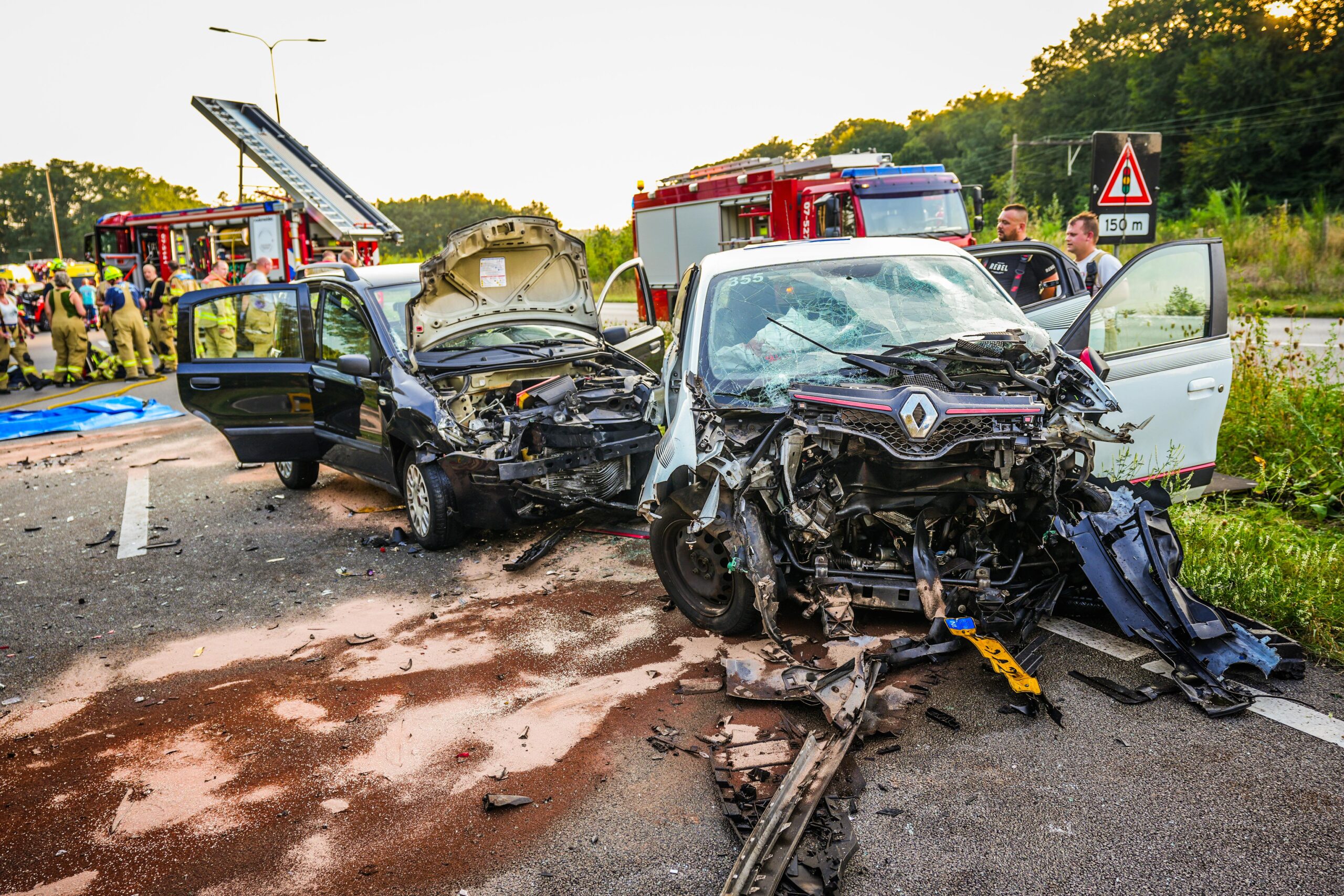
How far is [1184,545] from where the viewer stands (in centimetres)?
505

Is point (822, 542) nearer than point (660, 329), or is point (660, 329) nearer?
point (822, 542)

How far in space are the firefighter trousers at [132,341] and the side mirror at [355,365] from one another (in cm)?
1314

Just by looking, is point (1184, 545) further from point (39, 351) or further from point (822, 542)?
point (39, 351)

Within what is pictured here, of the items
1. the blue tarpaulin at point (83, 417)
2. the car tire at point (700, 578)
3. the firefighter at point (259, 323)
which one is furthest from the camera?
the blue tarpaulin at point (83, 417)

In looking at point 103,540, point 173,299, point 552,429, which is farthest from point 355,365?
point 173,299

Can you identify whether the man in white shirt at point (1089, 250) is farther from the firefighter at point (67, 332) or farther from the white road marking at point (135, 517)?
the firefighter at point (67, 332)

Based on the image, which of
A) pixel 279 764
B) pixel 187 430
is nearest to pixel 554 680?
pixel 279 764

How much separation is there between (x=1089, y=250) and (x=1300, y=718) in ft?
15.1

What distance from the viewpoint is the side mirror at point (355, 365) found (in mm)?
6676

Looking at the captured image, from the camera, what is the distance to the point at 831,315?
4.84 metres

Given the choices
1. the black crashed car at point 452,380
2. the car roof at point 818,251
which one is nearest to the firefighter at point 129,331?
the black crashed car at point 452,380

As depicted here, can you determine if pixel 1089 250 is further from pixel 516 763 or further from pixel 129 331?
pixel 129 331

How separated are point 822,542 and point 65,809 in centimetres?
309

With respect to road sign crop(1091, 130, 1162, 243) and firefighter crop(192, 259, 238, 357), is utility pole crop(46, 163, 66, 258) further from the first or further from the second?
road sign crop(1091, 130, 1162, 243)
